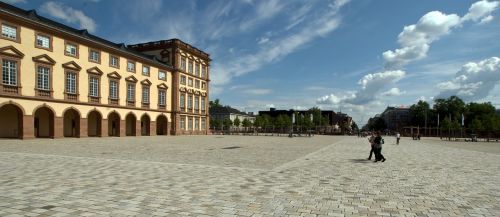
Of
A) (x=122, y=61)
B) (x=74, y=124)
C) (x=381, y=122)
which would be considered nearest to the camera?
(x=74, y=124)

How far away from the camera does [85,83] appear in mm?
40000

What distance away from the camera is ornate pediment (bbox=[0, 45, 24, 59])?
3028 centimetres

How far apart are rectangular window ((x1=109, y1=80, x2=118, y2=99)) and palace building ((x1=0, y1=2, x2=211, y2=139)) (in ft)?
0.25

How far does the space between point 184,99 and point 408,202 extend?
55.8 meters

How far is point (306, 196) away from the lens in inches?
306

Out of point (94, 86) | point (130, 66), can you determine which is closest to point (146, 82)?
point (130, 66)

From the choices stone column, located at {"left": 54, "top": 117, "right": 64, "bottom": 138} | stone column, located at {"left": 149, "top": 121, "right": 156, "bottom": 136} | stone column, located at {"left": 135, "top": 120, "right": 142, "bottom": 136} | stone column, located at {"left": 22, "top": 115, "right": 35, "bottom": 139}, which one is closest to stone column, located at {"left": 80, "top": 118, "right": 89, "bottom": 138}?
stone column, located at {"left": 54, "top": 117, "right": 64, "bottom": 138}

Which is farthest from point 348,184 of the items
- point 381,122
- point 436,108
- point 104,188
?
point 381,122

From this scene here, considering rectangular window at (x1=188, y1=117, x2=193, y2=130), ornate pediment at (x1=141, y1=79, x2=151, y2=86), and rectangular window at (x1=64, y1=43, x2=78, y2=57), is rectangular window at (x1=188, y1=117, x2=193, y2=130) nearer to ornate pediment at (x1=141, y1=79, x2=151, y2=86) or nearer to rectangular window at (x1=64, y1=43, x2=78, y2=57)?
ornate pediment at (x1=141, y1=79, x2=151, y2=86)

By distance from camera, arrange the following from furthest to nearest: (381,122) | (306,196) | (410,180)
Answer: (381,122) → (410,180) → (306,196)

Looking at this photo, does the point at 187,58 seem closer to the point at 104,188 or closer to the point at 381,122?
the point at 104,188

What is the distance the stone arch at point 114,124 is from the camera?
46.1 m

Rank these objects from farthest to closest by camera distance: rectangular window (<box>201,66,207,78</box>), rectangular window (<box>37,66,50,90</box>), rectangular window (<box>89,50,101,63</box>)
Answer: rectangular window (<box>201,66,207,78</box>) → rectangular window (<box>89,50,101,63</box>) → rectangular window (<box>37,66,50,90</box>)

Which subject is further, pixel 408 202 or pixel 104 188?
pixel 104 188
